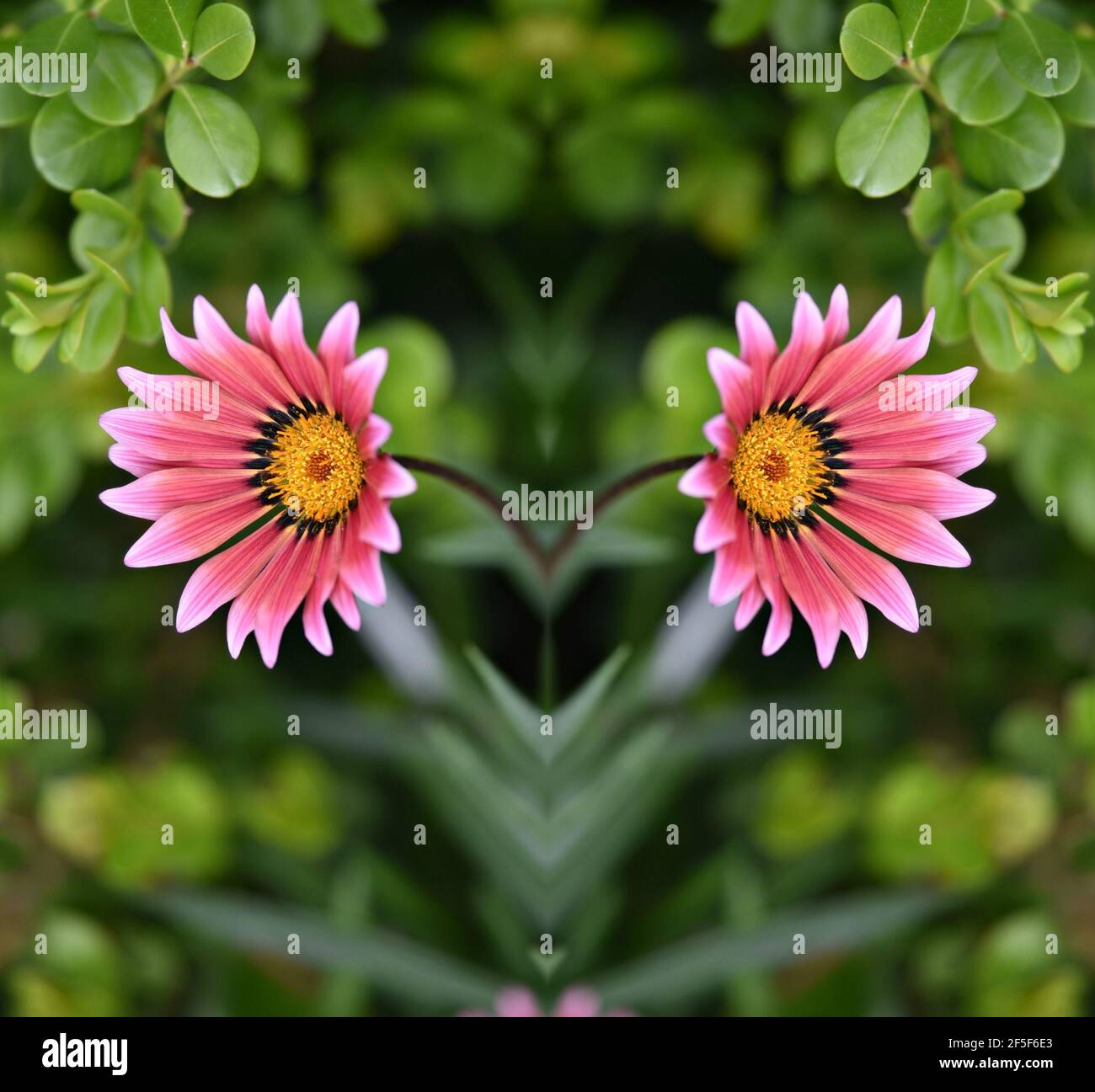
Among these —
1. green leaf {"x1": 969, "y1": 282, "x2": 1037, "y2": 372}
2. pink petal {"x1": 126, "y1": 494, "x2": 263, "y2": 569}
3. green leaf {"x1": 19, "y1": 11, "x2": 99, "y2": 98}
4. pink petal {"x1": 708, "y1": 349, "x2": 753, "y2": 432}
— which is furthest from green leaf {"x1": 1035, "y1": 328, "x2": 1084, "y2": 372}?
green leaf {"x1": 19, "y1": 11, "x2": 99, "y2": 98}

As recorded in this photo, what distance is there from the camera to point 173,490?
2.19 ft

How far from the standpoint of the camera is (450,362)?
100cm

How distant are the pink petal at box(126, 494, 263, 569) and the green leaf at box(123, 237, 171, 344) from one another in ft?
0.43

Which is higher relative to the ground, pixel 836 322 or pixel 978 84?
pixel 978 84

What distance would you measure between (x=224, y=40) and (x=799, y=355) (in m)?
0.43

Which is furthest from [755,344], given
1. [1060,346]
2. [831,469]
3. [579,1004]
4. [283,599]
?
[579,1004]

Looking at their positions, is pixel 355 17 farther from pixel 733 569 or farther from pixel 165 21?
pixel 733 569

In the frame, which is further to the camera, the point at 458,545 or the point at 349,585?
the point at 458,545

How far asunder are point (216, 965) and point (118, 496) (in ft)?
2.08

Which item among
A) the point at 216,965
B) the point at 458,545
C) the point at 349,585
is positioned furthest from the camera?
the point at 216,965

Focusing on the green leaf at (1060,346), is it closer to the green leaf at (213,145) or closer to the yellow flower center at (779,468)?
the yellow flower center at (779,468)

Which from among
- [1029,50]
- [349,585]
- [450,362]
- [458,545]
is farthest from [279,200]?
[1029,50]

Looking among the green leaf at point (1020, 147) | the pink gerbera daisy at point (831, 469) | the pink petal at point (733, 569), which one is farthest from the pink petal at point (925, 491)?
the green leaf at point (1020, 147)

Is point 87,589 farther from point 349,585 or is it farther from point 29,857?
point 349,585
